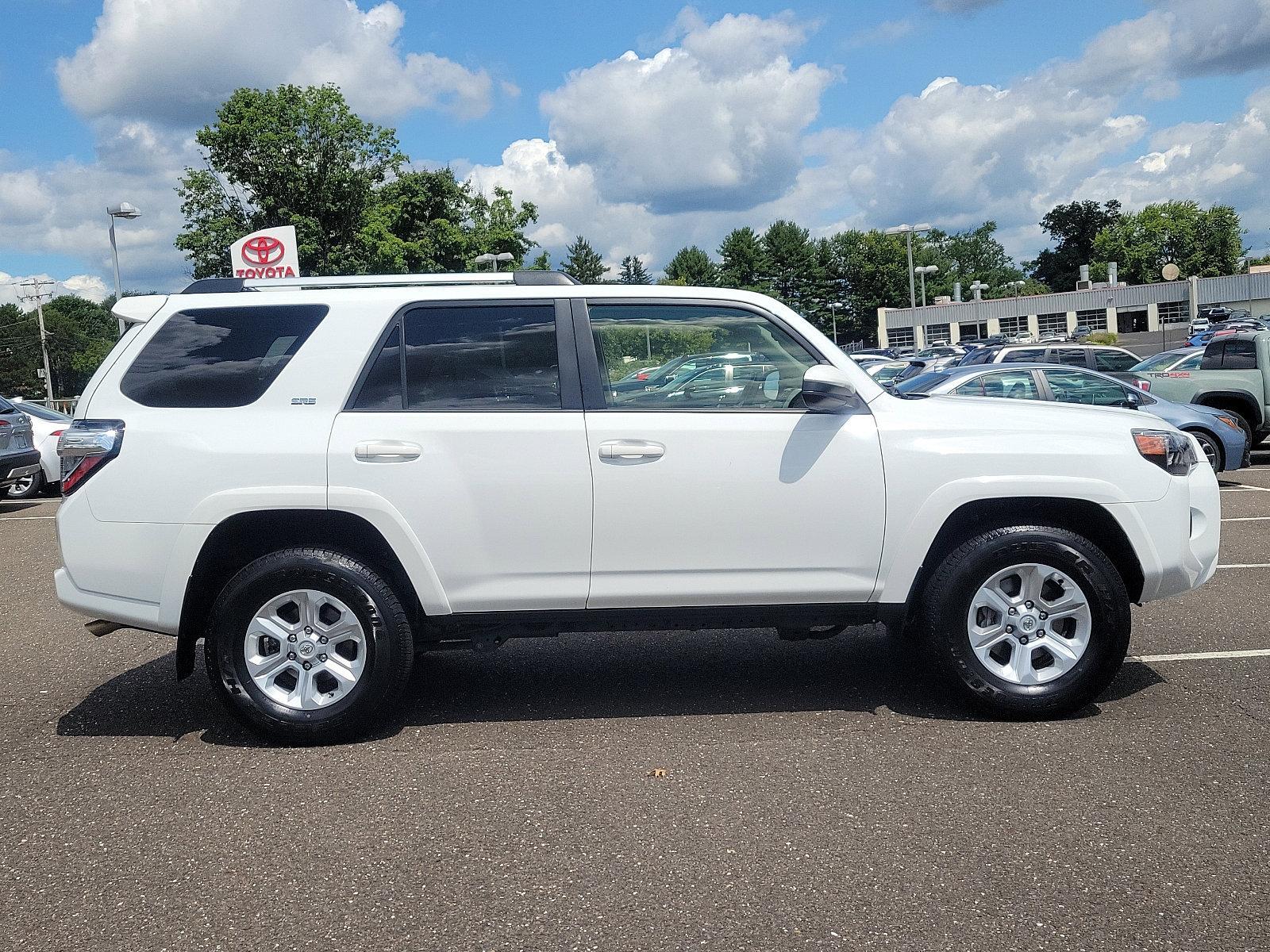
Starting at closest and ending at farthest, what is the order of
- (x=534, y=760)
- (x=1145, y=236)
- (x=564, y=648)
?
1. (x=534, y=760)
2. (x=564, y=648)
3. (x=1145, y=236)

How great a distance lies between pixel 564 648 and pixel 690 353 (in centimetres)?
219

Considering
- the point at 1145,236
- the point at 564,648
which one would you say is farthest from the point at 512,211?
the point at 1145,236

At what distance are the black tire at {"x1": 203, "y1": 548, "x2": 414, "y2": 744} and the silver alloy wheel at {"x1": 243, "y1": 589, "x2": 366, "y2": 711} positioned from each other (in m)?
0.03

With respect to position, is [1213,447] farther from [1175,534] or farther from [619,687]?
[619,687]

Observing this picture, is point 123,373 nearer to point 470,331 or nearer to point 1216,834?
point 470,331

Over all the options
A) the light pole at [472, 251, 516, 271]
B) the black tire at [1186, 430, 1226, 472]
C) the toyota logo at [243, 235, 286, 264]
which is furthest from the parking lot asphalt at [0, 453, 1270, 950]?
the light pole at [472, 251, 516, 271]

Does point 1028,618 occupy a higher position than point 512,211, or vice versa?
point 512,211

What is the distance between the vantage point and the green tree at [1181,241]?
108 m

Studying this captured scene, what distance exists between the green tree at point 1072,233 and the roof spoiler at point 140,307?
456 ft

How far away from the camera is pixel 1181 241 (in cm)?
10894

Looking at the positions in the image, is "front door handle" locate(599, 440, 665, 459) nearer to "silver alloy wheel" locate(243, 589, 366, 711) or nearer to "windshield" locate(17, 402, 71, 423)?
"silver alloy wheel" locate(243, 589, 366, 711)

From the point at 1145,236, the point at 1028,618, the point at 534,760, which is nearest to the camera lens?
the point at 534,760

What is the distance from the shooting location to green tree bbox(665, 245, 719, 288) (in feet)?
394

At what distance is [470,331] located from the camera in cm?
480
